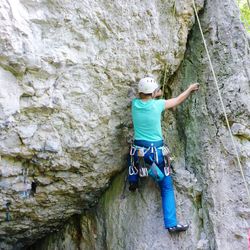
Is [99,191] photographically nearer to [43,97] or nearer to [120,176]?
[120,176]

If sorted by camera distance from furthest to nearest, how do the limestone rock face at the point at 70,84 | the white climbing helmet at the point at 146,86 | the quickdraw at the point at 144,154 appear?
the quickdraw at the point at 144,154 < the white climbing helmet at the point at 146,86 < the limestone rock face at the point at 70,84

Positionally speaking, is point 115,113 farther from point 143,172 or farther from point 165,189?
point 165,189

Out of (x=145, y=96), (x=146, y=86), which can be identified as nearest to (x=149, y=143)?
(x=145, y=96)

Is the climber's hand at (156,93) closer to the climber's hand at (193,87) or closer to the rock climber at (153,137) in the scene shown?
the rock climber at (153,137)

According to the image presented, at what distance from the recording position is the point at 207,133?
156 inches

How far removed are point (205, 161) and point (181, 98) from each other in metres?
0.70

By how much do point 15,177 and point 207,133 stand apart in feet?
6.58

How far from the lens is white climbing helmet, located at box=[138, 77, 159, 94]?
3717 mm

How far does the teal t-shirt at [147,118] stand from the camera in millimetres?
3752

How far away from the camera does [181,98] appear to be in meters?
3.78

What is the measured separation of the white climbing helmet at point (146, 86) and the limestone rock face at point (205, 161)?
2.06 ft

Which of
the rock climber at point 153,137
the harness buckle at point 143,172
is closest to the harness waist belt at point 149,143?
the rock climber at point 153,137

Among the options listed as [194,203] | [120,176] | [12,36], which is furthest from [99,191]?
[12,36]

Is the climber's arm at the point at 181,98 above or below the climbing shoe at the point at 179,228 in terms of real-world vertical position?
above
